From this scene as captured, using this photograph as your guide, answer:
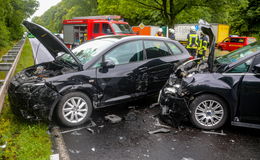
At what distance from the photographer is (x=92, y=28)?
1487 cm

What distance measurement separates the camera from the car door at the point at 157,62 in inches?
218

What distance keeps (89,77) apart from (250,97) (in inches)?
113

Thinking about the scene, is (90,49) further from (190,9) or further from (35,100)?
(190,9)

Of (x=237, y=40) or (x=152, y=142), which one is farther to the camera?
(x=237, y=40)

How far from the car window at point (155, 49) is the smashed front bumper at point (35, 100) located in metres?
2.30

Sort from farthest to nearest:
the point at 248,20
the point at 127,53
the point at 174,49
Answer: the point at 248,20 → the point at 174,49 → the point at 127,53

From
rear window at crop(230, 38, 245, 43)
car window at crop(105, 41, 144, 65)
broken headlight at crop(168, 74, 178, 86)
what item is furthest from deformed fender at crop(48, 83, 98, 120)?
rear window at crop(230, 38, 245, 43)

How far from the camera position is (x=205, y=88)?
4.36m

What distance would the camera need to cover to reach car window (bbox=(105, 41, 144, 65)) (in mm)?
5105

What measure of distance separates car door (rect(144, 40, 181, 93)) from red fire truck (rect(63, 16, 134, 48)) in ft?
28.2

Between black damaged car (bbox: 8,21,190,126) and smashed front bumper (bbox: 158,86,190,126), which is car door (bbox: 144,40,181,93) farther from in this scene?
smashed front bumper (bbox: 158,86,190,126)

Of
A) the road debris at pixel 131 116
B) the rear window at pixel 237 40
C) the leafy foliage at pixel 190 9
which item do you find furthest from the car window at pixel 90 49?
the rear window at pixel 237 40

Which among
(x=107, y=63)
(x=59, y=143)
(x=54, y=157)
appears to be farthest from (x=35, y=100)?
(x=107, y=63)

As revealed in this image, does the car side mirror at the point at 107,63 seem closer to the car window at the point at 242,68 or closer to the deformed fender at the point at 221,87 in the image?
the deformed fender at the point at 221,87
